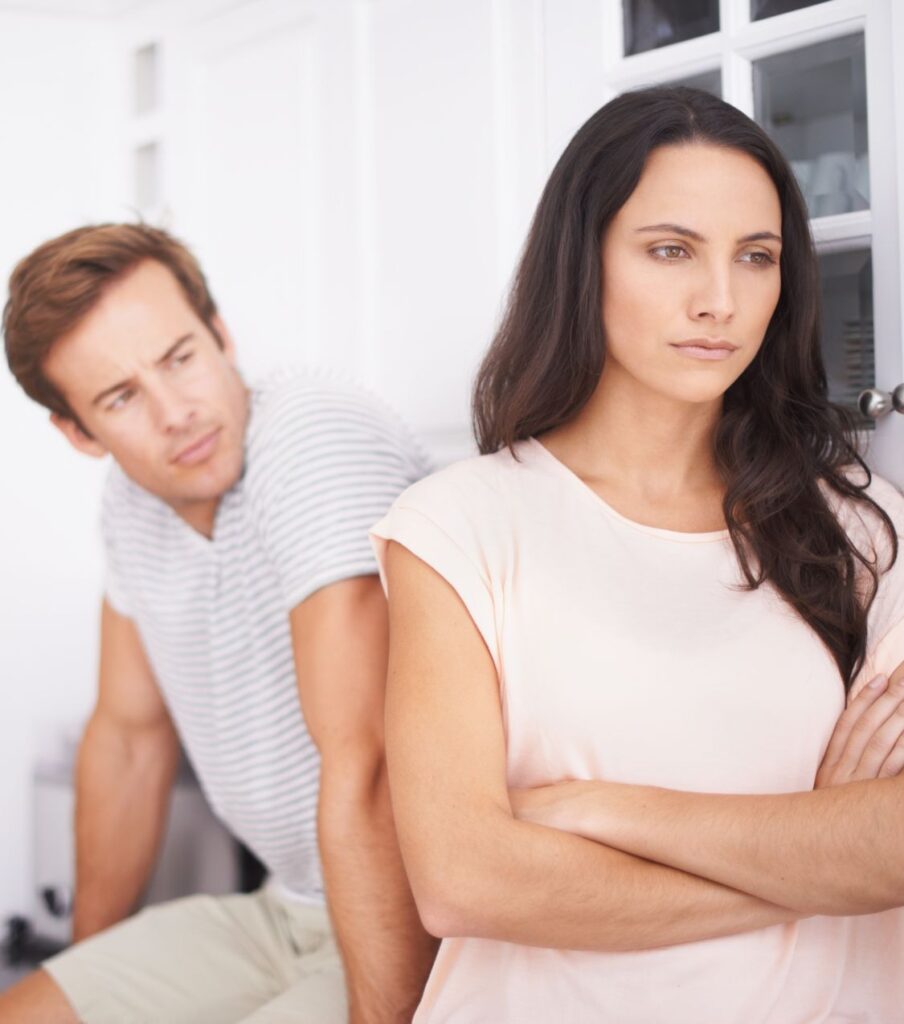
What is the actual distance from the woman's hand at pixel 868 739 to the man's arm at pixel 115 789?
127 cm

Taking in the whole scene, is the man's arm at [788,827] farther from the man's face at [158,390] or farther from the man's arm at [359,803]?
the man's face at [158,390]

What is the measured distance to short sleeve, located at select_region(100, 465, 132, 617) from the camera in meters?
2.04

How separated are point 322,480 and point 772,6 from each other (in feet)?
2.88

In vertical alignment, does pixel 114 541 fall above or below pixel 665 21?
below

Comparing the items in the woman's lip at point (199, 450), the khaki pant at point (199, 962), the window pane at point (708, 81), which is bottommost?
the khaki pant at point (199, 962)

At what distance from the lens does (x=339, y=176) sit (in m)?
2.27

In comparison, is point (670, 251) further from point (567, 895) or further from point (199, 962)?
point (199, 962)

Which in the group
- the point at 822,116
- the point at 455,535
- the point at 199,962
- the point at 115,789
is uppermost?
the point at 822,116

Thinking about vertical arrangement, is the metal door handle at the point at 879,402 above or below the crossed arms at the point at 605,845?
above

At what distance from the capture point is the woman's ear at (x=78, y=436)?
1941mm

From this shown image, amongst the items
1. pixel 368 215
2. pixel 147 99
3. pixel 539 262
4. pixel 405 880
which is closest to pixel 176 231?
pixel 147 99

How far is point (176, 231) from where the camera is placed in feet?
8.55

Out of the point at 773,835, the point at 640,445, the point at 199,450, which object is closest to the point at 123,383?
the point at 199,450

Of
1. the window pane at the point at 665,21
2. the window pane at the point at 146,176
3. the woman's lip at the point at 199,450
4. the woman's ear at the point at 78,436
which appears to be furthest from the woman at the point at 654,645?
the window pane at the point at 146,176
